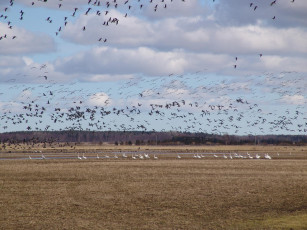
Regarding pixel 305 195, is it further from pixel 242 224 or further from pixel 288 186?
pixel 242 224

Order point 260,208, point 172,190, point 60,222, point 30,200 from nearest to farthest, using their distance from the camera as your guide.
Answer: point 60,222, point 260,208, point 30,200, point 172,190

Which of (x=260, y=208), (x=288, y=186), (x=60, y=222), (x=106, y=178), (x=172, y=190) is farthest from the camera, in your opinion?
(x=106, y=178)

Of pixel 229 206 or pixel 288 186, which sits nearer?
pixel 229 206

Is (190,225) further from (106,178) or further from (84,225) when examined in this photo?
(106,178)

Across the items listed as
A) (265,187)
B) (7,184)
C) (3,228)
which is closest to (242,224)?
(3,228)

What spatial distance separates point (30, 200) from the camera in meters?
34.1

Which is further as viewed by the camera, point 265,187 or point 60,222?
point 265,187

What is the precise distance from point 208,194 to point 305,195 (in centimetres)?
621

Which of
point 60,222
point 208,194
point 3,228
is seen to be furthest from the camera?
point 208,194

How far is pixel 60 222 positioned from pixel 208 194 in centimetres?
1337

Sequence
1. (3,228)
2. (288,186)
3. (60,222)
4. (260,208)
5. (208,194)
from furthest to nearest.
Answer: (288,186), (208,194), (260,208), (60,222), (3,228)

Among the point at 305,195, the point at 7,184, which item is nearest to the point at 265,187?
the point at 305,195

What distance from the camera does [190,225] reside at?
25.0 m

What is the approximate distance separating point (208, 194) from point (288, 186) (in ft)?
28.8
